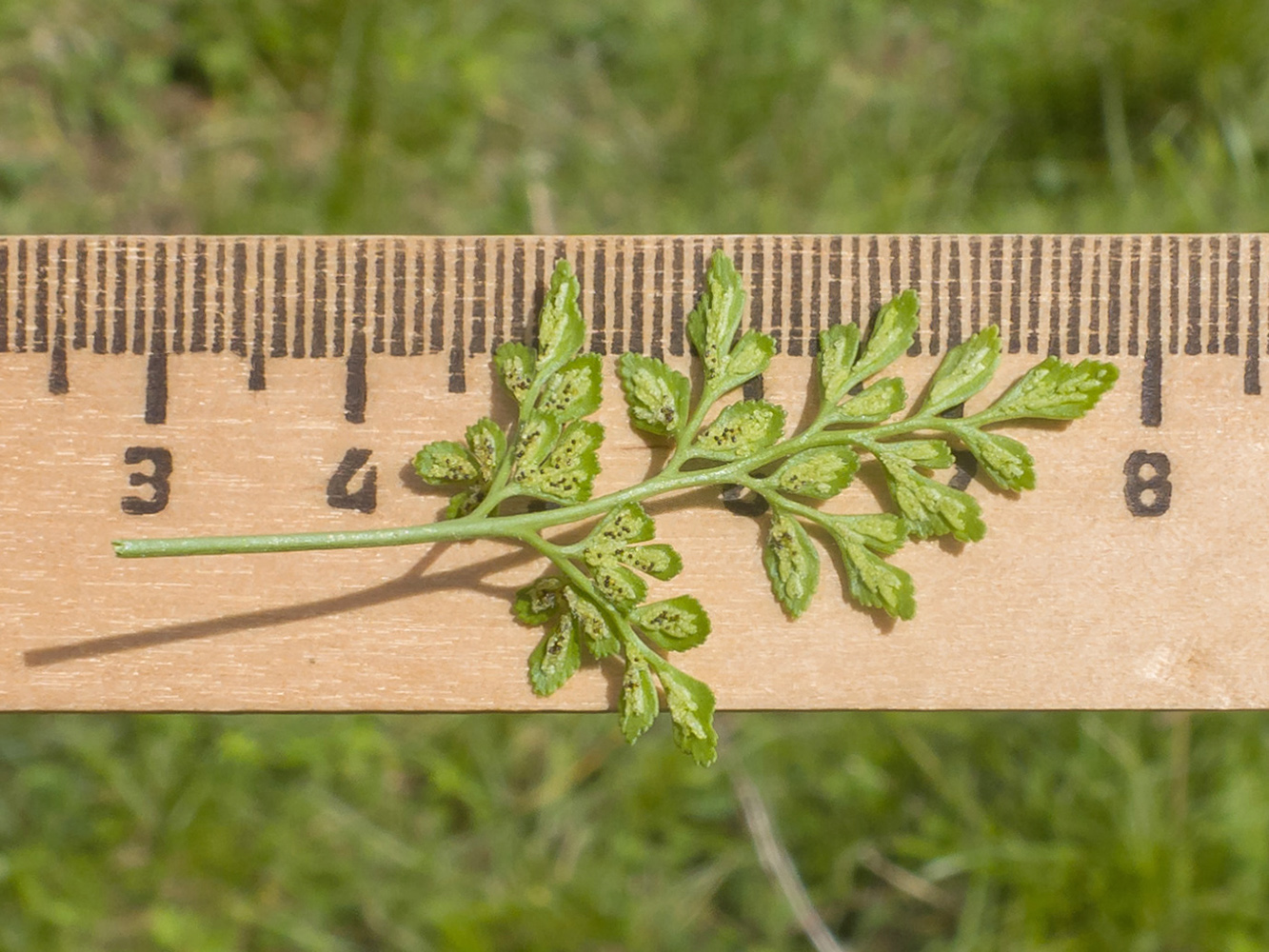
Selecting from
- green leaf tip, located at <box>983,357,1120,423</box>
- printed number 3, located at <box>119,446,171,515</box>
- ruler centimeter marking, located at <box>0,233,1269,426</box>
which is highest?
ruler centimeter marking, located at <box>0,233,1269,426</box>

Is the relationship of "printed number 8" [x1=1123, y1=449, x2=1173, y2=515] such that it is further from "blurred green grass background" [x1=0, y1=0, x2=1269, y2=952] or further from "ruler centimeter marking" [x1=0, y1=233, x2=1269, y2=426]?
"blurred green grass background" [x1=0, y1=0, x2=1269, y2=952]

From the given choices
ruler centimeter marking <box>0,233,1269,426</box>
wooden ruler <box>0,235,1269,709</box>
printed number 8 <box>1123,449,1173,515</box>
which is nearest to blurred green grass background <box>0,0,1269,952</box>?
wooden ruler <box>0,235,1269,709</box>

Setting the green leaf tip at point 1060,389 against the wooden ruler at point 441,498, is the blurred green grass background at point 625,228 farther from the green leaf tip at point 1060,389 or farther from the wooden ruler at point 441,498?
the green leaf tip at point 1060,389

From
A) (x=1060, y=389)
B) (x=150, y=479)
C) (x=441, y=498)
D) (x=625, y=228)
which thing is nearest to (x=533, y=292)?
(x=441, y=498)

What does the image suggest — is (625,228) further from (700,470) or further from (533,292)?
(700,470)

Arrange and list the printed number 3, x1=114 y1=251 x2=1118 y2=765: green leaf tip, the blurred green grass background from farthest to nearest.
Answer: the blurred green grass background < the printed number 3 < x1=114 y1=251 x2=1118 y2=765: green leaf tip

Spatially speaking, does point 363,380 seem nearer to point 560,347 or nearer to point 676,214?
point 560,347
